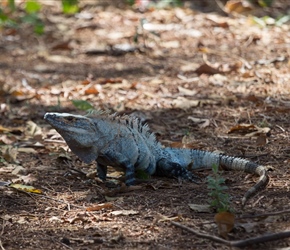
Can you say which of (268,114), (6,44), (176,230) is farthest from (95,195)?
(6,44)

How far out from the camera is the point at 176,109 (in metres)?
6.89

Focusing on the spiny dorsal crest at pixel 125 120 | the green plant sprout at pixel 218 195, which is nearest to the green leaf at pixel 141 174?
the spiny dorsal crest at pixel 125 120

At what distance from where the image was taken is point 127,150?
4.94 metres

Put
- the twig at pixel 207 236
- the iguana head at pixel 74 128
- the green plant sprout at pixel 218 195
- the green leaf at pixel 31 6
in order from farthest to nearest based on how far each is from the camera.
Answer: the green leaf at pixel 31 6
the iguana head at pixel 74 128
the green plant sprout at pixel 218 195
the twig at pixel 207 236

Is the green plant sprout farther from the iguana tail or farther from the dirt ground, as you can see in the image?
the iguana tail

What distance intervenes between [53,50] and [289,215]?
6.94 meters

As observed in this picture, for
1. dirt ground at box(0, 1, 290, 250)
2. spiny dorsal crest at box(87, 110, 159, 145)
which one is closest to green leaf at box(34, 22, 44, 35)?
dirt ground at box(0, 1, 290, 250)

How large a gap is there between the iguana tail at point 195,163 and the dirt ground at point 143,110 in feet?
0.27

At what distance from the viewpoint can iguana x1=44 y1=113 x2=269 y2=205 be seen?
15.7ft

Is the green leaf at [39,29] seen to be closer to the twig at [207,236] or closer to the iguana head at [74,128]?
the iguana head at [74,128]

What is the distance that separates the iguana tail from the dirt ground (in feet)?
0.27

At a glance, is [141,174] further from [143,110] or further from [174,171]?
[143,110]

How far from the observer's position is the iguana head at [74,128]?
471 centimetres

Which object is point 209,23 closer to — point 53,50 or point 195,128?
point 53,50
